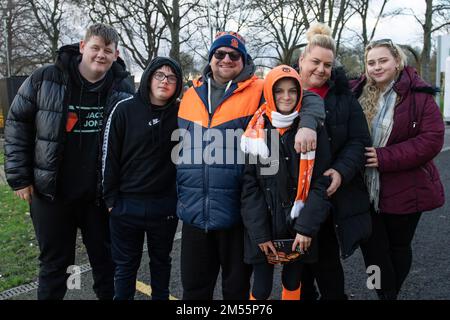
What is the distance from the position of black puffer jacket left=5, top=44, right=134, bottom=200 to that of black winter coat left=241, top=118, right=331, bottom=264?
1173 millimetres

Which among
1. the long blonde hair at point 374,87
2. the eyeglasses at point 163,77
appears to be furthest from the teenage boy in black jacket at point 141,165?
the long blonde hair at point 374,87

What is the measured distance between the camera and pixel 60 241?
2.87 meters

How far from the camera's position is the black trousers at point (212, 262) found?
100.0 inches

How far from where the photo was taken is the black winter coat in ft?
7.58

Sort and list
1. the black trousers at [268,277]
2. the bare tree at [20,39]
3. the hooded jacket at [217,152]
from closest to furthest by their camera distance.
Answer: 1. the hooded jacket at [217,152]
2. the black trousers at [268,277]
3. the bare tree at [20,39]

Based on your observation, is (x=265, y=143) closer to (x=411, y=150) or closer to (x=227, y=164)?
(x=227, y=164)

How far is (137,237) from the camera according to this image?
2855mm

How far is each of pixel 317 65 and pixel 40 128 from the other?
1.90 metres

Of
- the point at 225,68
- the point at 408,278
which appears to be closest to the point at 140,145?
the point at 225,68

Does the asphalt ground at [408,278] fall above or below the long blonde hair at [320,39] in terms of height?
below

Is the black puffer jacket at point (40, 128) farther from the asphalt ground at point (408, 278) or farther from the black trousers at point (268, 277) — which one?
the black trousers at point (268, 277)

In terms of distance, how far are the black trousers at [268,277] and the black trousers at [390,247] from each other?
0.65m

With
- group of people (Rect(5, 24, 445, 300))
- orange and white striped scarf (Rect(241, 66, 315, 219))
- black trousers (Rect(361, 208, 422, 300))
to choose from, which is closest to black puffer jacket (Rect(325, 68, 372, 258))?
group of people (Rect(5, 24, 445, 300))
